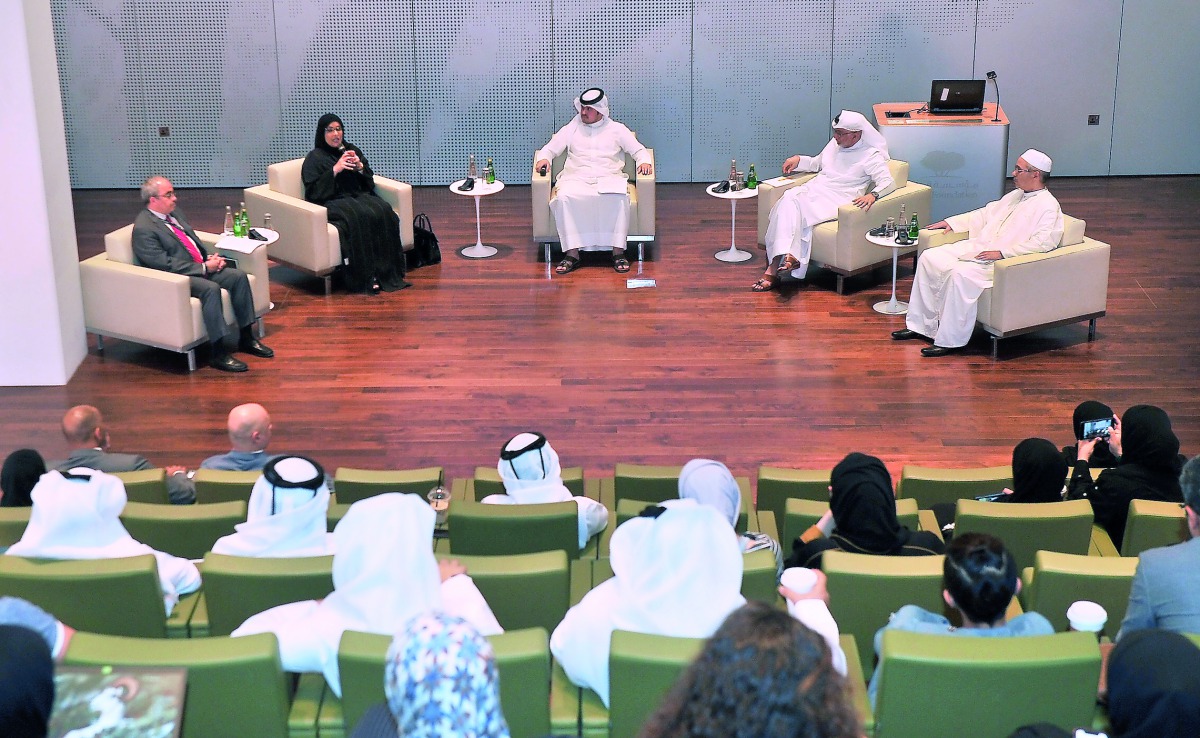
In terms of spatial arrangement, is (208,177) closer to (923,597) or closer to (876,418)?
(876,418)

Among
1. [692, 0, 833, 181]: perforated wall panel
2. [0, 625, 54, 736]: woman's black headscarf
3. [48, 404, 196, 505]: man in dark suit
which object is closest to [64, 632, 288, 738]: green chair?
[0, 625, 54, 736]: woman's black headscarf

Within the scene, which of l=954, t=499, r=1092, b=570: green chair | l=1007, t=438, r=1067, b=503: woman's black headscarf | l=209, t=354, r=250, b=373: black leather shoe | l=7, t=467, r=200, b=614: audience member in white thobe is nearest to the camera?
l=7, t=467, r=200, b=614: audience member in white thobe

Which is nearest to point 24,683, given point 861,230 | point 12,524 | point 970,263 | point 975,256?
point 12,524

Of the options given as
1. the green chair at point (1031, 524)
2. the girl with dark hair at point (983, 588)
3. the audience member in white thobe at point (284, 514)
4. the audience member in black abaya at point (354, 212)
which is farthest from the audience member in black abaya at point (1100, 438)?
the audience member in black abaya at point (354, 212)

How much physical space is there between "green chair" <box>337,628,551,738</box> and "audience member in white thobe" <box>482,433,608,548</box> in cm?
147

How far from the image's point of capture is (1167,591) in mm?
3344

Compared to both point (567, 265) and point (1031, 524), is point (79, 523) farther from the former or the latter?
point (567, 265)

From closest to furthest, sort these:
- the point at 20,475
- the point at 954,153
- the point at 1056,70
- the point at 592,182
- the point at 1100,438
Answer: the point at 20,475 → the point at 1100,438 → the point at 592,182 → the point at 954,153 → the point at 1056,70

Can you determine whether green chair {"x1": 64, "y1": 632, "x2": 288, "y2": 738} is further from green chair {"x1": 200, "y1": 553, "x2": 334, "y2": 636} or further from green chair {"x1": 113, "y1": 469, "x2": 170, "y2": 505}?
green chair {"x1": 113, "y1": 469, "x2": 170, "y2": 505}

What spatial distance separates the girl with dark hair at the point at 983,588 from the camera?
10.6ft

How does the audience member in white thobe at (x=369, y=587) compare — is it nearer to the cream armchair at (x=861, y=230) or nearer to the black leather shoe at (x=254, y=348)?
the black leather shoe at (x=254, y=348)

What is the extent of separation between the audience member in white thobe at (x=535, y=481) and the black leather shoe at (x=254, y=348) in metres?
3.75

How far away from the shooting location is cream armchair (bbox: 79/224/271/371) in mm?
7711

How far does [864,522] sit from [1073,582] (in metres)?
0.65
